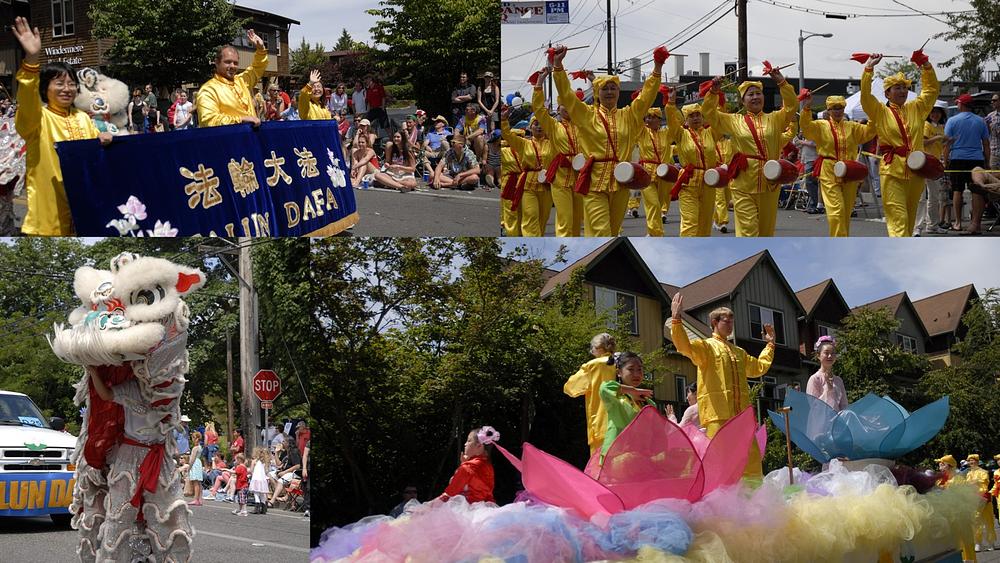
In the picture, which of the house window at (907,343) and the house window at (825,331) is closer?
the house window at (907,343)

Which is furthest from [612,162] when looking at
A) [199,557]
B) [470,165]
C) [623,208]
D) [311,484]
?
[199,557]

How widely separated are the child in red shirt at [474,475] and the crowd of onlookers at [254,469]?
0.91 metres

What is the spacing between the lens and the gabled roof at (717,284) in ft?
25.1

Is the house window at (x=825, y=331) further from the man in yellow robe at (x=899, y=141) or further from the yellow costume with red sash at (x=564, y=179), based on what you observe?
the yellow costume with red sash at (x=564, y=179)

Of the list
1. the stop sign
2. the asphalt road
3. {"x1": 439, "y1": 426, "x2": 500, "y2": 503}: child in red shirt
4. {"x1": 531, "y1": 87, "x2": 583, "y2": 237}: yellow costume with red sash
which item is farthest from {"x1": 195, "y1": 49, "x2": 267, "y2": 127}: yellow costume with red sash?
{"x1": 439, "y1": 426, "x2": 500, "y2": 503}: child in red shirt

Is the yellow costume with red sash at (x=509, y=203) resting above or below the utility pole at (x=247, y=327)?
above

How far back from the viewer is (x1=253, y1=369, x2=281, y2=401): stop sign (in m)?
6.56

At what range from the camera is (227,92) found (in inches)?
332

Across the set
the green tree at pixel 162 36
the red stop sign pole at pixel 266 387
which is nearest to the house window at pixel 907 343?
the red stop sign pole at pixel 266 387

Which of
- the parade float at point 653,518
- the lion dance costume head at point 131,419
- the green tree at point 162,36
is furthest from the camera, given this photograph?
the green tree at point 162,36

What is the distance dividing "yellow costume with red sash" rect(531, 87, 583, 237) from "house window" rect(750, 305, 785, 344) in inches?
97.9

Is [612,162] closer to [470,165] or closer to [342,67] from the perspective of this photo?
[470,165]

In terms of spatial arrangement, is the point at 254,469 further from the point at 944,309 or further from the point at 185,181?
the point at 944,309

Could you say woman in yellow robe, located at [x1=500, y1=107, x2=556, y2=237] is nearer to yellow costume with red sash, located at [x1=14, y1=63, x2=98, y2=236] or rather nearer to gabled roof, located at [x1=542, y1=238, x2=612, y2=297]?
gabled roof, located at [x1=542, y1=238, x2=612, y2=297]
